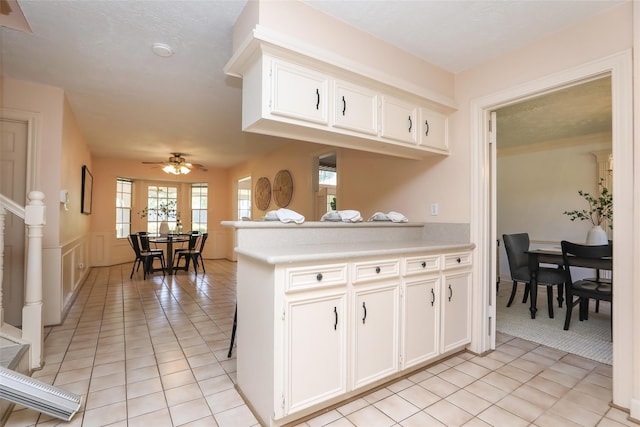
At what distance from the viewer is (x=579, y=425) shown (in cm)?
175

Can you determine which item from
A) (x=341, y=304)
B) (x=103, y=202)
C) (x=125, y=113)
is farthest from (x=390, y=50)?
(x=103, y=202)

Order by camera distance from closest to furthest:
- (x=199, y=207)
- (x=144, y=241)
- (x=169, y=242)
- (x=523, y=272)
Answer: (x=523, y=272) < (x=144, y=241) < (x=169, y=242) < (x=199, y=207)

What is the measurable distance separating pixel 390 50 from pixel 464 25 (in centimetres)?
52

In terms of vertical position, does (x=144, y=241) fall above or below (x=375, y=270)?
below

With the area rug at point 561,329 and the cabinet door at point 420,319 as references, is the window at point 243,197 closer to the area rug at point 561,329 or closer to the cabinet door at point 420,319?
the area rug at point 561,329

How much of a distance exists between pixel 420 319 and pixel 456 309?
46 cm

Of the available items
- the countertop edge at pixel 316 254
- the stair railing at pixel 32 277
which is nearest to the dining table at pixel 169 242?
the stair railing at pixel 32 277

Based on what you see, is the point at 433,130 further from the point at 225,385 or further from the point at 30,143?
the point at 30,143

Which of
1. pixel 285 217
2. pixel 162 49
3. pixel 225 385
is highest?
pixel 162 49

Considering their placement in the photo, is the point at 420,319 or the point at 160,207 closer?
the point at 420,319

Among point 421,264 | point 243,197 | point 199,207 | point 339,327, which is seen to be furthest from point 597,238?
point 199,207

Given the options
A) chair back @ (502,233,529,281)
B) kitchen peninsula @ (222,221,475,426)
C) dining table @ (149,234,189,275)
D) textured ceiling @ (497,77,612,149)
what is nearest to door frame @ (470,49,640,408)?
kitchen peninsula @ (222,221,475,426)

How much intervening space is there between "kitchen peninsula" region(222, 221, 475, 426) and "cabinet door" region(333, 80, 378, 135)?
2.47 feet

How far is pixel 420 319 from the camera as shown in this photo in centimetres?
225
